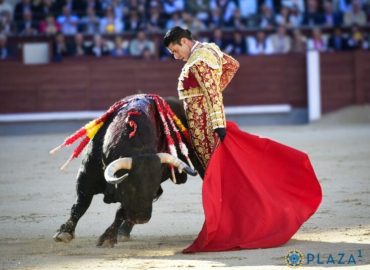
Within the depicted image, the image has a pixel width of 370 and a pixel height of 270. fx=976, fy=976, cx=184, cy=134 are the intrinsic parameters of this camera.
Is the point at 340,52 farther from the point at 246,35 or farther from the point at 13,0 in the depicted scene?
the point at 13,0

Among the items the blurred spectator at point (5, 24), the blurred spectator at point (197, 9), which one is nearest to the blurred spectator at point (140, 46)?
the blurred spectator at point (197, 9)

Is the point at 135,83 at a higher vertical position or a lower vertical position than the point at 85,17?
lower

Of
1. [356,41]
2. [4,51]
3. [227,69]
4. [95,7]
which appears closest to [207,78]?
[227,69]

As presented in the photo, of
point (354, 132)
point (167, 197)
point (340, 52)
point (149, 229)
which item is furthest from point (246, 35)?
point (149, 229)

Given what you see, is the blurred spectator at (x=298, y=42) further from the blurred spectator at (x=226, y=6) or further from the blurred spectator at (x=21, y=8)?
the blurred spectator at (x=21, y=8)

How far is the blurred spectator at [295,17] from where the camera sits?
12.4 metres

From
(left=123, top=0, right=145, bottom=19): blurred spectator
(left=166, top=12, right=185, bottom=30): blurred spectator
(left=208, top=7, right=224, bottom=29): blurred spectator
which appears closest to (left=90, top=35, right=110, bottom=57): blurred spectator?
(left=123, top=0, right=145, bottom=19): blurred spectator

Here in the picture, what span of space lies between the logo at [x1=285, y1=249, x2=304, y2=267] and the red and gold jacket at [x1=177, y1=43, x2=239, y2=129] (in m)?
0.75

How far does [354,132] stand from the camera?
423 inches

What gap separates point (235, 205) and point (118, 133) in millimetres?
661

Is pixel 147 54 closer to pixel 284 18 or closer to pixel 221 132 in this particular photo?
pixel 284 18

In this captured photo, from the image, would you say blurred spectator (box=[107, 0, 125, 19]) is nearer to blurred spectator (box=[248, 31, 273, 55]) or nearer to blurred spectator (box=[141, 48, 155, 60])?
blurred spectator (box=[141, 48, 155, 60])

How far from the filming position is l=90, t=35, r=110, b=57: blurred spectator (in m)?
12.0

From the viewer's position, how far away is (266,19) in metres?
12.3
